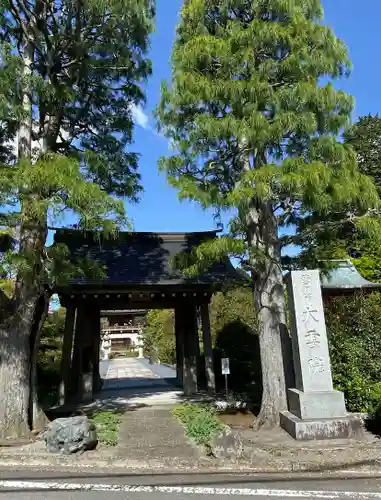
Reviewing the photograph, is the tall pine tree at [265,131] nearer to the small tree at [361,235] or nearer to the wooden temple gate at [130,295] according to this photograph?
the small tree at [361,235]

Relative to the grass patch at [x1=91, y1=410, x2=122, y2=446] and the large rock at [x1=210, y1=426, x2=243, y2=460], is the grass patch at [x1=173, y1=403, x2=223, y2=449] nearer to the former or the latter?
the large rock at [x1=210, y1=426, x2=243, y2=460]

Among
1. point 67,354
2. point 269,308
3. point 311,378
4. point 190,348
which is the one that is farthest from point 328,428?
point 67,354

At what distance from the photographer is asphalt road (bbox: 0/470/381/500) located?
4.42 m

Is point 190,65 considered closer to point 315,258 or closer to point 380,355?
point 315,258

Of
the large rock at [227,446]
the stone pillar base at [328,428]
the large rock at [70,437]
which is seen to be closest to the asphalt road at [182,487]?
the large rock at [227,446]

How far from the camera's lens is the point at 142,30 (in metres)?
8.41

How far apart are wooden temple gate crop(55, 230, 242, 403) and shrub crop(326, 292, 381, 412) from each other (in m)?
3.25

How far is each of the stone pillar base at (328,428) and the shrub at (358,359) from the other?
2.84 feet

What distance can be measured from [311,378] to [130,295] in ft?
20.3

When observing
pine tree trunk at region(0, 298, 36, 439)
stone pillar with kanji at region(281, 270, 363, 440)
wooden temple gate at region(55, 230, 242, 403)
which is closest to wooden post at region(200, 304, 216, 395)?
wooden temple gate at region(55, 230, 242, 403)

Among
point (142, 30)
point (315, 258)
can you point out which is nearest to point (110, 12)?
point (142, 30)

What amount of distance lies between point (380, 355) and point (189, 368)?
19.6 ft

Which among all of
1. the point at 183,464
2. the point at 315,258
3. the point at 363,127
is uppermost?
the point at 363,127

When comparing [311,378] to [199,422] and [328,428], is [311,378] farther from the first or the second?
[199,422]
